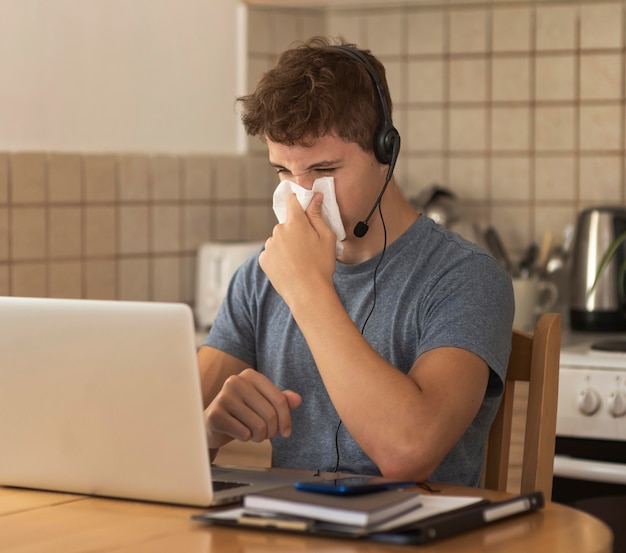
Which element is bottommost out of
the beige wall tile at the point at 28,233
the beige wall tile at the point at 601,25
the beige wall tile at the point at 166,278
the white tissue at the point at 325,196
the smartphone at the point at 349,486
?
the smartphone at the point at 349,486

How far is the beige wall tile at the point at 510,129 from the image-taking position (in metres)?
2.96

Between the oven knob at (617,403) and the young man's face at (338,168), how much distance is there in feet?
2.66

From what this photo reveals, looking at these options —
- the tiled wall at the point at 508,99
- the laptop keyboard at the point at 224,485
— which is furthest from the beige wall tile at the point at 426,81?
the laptop keyboard at the point at 224,485

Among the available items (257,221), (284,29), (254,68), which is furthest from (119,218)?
(284,29)

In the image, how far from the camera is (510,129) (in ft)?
9.75

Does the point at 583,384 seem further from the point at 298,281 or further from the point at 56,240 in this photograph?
the point at 56,240

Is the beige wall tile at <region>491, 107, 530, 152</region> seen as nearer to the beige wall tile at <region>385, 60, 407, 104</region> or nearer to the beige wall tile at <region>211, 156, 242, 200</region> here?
the beige wall tile at <region>385, 60, 407, 104</region>

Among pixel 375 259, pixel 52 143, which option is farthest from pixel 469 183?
pixel 375 259

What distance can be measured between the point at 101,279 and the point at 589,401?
1.14m

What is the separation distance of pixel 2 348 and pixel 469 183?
77.2 inches

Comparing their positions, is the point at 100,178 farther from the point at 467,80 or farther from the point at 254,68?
the point at 467,80

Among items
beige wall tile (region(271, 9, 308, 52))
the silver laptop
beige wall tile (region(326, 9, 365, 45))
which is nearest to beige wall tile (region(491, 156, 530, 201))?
beige wall tile (region(326, 9, 365, 45))

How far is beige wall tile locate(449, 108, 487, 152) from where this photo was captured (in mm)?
3006

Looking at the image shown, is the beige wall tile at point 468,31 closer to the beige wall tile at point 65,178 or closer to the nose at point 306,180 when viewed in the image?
the beige wall tile at point 65,178
